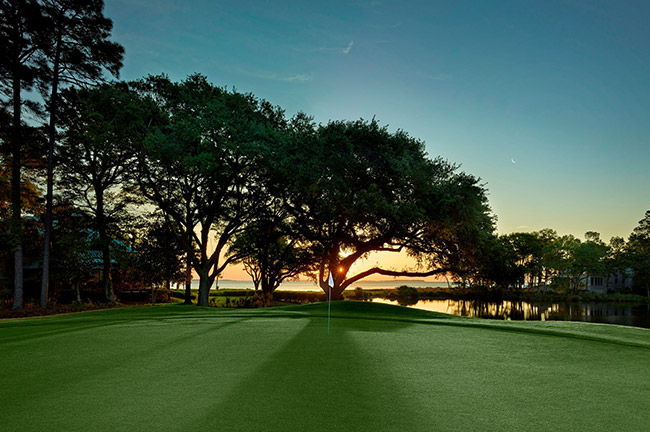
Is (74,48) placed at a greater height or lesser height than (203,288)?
greater

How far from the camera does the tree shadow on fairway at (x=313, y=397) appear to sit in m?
3.46

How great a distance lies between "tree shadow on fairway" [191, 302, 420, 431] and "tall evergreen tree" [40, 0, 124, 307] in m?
20.3

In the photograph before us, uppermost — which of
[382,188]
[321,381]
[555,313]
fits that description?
[382,188]

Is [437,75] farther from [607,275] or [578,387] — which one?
[607,275]

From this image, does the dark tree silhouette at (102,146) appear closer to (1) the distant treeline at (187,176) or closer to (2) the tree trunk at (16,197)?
(1) the distant treeline at (187,176)

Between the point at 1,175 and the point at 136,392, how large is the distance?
3000 centimetres

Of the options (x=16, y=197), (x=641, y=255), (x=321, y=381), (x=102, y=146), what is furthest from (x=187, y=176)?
(x=641, y=255)

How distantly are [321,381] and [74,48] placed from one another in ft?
80.3

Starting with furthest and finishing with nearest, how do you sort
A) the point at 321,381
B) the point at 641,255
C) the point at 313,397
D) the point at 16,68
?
the point at 641,255, the point at 16,68, the point at 321,381, the point at 313,397

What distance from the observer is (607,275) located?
230 feet

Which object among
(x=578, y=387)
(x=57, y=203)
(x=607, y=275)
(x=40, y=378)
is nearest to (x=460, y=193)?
(x=578, y=387)

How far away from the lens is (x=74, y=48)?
21109mm

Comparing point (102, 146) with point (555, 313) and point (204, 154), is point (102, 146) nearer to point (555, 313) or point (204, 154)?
point (204, 154)

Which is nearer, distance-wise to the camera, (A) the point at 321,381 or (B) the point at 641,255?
(A) the point at 321,381
